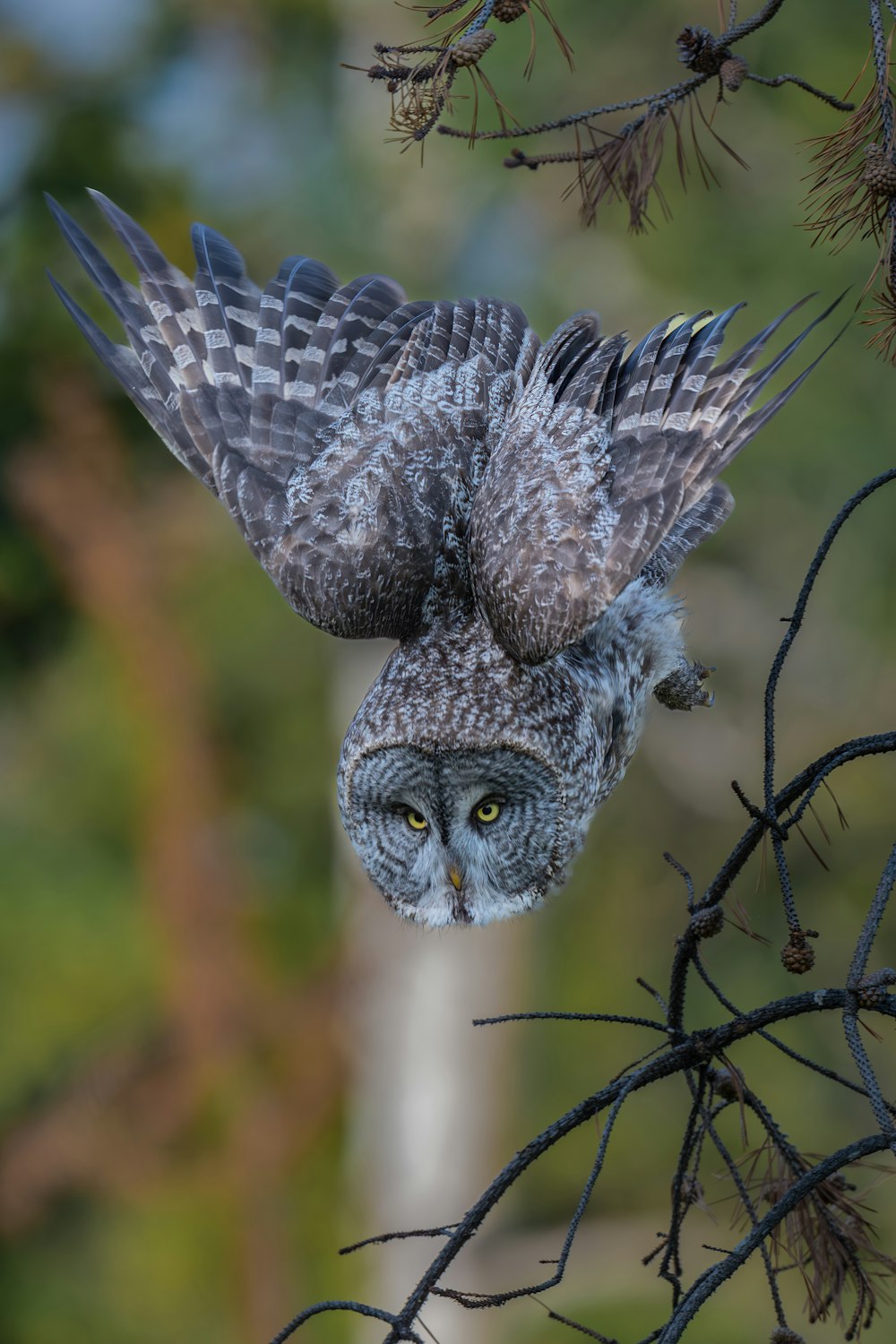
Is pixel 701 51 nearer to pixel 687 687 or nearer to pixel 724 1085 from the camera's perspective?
pixel 724 1085

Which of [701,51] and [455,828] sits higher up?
[701,51]

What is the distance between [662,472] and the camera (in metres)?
3.99

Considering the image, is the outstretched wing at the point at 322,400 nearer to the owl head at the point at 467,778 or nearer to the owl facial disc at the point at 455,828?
the owl head at the point at 467,778

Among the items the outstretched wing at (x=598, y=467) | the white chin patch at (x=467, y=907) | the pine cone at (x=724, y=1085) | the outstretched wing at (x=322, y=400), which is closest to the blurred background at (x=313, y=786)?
the outstretched wing at (x=322, y=400)

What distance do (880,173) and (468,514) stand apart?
1997 mm

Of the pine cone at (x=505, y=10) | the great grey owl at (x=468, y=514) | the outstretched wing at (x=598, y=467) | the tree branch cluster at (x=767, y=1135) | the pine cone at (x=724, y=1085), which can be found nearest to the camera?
the tree branch cluster at (x=767, y=1135)

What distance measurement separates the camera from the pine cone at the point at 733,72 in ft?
8.86

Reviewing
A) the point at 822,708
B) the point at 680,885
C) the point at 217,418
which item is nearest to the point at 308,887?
the point at 680,885

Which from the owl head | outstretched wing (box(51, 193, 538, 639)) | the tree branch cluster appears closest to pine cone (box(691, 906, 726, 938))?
the tree branch cluster

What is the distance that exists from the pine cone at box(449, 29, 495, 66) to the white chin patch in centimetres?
234

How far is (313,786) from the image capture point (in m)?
14.8

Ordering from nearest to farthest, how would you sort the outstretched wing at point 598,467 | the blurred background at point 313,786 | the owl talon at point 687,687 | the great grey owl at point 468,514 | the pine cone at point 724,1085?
the pine cone at point 724,1085
the outstretched wing at point 598,467
the great grey owl at point 468,514
the owl talon at point 687,687
the blurred background at point 313,786

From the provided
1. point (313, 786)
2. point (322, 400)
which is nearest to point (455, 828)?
point (322, 400)

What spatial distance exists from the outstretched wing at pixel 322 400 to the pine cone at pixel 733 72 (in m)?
1.78
